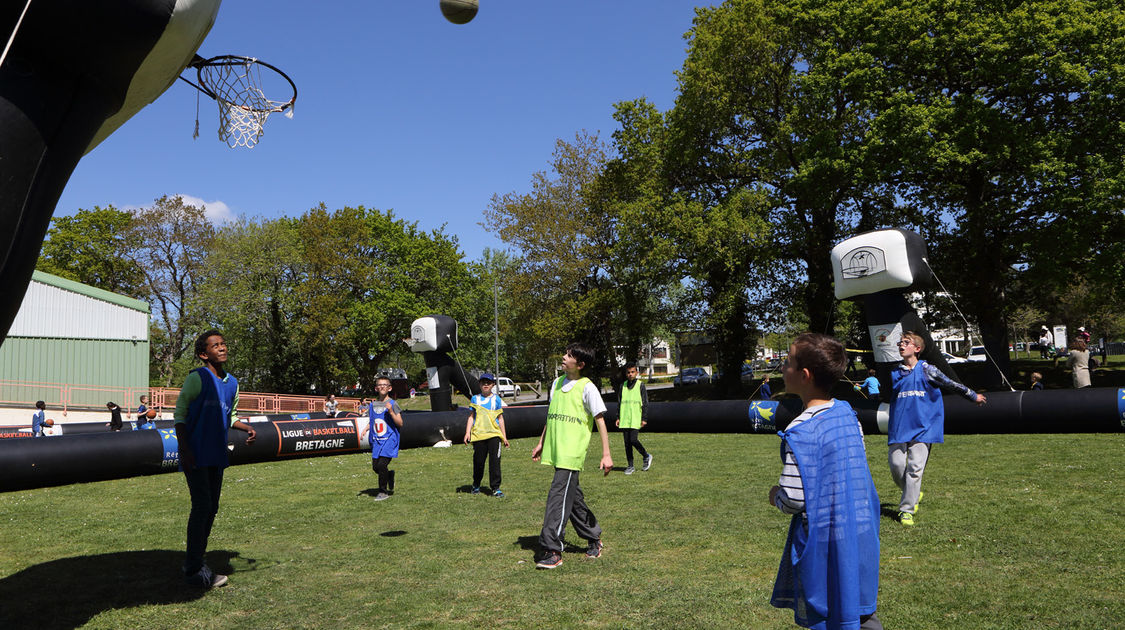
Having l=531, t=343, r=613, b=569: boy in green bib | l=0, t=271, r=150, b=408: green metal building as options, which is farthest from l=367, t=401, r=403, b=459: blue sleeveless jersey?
l=0, t=271, r=150, b=408: green metal building

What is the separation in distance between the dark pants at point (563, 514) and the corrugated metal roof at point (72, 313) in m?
32.6

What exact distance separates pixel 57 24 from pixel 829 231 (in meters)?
28.9

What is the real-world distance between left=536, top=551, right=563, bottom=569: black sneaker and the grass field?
0.60 feet

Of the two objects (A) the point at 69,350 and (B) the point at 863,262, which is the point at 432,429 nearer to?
(B) the point at 863,262

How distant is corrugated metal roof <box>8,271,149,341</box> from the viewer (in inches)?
1251

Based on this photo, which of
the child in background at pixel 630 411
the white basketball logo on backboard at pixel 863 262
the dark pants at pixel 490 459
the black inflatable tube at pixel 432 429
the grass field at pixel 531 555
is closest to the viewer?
the grass field at pixel 531 555

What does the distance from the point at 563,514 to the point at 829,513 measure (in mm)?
3798

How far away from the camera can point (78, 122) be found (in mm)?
3693

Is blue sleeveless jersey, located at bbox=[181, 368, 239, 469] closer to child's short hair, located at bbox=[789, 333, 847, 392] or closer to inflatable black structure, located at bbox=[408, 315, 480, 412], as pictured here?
child's short hair, located at bbox=[789, 333, 847, 392]

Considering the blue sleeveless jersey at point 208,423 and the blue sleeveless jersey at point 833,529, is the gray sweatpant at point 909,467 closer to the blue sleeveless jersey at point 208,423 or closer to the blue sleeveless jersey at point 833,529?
the blue sleeveless jersey at point 833,529

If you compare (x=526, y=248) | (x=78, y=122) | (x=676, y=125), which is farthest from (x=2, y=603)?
(x=526, y=248)

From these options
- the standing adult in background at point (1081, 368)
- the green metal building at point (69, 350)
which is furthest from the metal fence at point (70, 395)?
the standing adult in background at point (1081, 368)

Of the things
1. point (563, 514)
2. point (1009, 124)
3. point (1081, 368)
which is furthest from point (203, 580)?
point (1009, 124)

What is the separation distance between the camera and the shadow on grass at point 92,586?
525 centimetres
